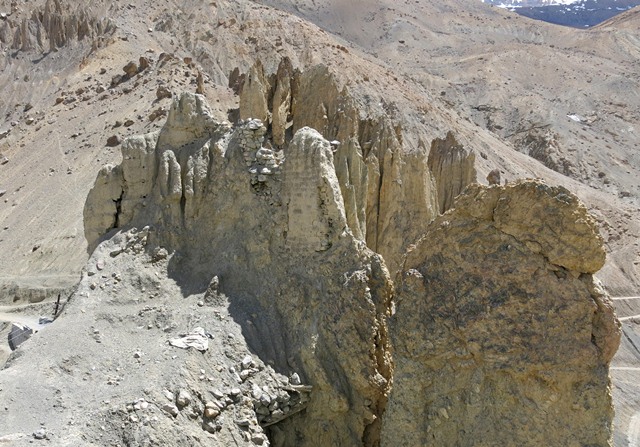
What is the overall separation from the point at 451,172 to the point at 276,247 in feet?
56.1

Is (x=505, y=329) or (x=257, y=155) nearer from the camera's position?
(x=505, y=329)

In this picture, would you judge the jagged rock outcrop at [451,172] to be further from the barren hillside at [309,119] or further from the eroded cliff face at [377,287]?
the eroded cliff face at [377,287]

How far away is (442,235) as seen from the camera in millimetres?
10195

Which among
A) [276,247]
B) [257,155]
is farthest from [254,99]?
[276,247]

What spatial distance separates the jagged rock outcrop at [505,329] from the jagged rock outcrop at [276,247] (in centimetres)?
195

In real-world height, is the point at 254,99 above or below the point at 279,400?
above

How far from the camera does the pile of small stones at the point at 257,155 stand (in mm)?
14227

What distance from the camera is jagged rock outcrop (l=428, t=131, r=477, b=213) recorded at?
93.9ft

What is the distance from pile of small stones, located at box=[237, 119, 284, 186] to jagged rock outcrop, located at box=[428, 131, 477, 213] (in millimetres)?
14848

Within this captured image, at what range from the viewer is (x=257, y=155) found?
14.4 m

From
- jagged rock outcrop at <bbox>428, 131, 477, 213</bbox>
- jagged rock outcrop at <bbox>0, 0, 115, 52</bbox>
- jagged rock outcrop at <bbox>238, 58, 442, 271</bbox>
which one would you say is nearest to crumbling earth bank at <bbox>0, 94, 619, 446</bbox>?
jagged rock outcrop at <bbox>238, 58, 442, 271</bbox>

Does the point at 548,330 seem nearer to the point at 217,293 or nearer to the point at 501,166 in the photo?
the point at 217,293

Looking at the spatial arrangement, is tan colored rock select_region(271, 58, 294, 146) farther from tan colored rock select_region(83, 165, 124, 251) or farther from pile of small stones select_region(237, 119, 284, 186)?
pile of small stones select_region(237, 119, 284, 186)

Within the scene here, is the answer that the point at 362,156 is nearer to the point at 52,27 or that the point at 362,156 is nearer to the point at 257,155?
the point at 257,155
